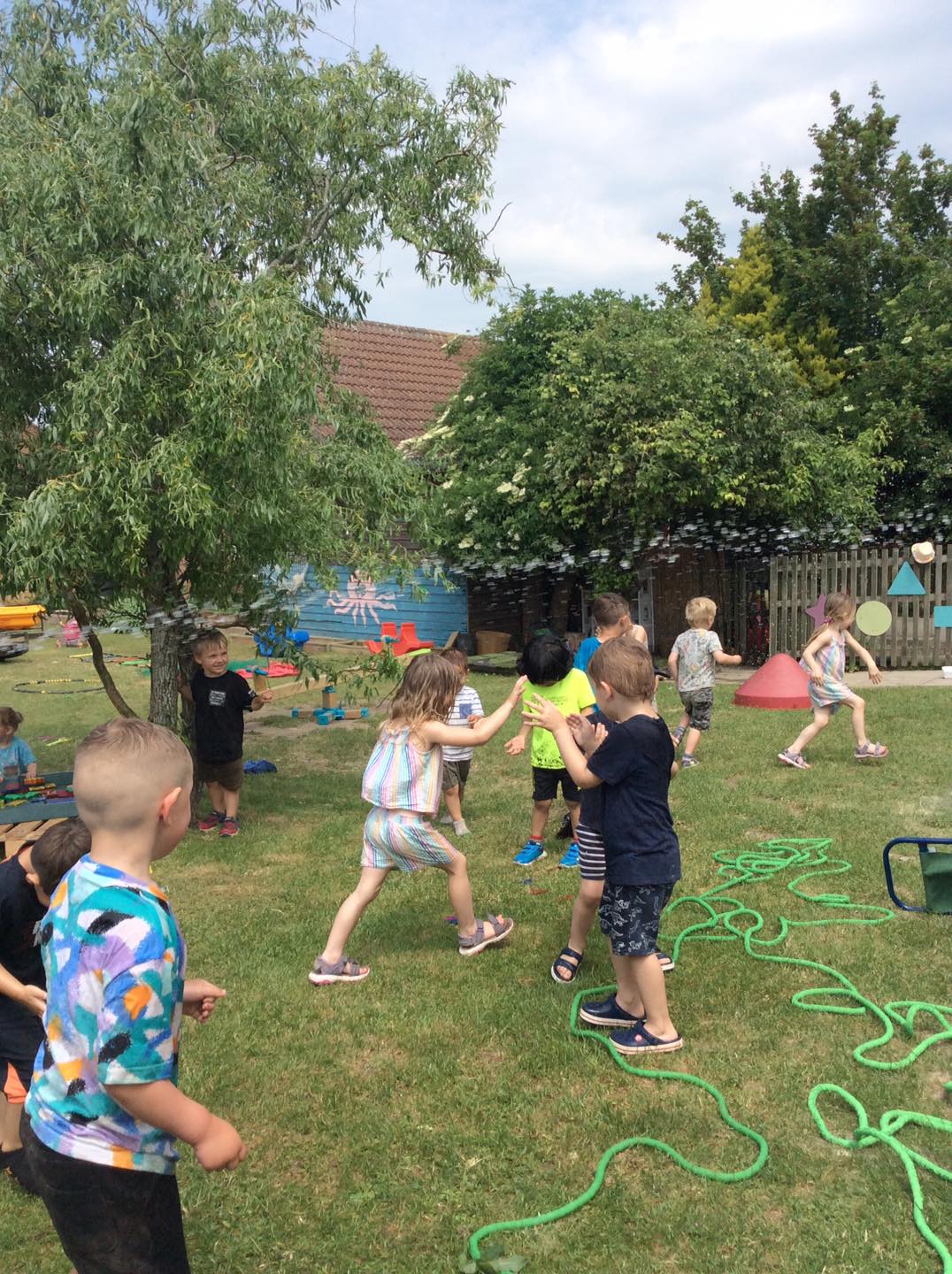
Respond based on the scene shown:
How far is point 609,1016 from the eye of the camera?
3900 mm

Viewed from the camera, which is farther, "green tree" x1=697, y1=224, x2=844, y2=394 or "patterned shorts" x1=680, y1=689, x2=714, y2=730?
"green tree" x1=697, y1=224, x2=844, y2=394

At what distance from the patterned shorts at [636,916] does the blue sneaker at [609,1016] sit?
40 cm

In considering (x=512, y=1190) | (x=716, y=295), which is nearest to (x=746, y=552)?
(x=716, y=295)

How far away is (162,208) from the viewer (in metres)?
5.88

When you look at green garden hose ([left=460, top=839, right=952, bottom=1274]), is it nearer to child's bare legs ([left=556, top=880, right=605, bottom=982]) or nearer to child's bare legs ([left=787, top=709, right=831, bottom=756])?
child's bare legs ([left=556, top=880, right=605, bottom=982])

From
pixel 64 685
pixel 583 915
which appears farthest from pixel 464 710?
pixel 64 685

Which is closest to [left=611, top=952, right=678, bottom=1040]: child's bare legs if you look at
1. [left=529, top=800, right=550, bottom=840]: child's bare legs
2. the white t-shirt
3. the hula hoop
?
[left=529, top=800, right=550, bottom=840]: child's bare legs

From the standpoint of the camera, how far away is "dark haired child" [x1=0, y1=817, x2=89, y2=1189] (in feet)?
8.99

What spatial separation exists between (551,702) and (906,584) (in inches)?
362

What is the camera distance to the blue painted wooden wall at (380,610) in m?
17.4

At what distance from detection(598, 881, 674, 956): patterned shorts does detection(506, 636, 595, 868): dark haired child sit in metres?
1.54

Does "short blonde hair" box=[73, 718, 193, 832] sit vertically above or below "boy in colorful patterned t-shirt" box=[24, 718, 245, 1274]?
above

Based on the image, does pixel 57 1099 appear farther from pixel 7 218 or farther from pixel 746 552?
pixel 746 552

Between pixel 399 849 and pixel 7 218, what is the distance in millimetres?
4351
